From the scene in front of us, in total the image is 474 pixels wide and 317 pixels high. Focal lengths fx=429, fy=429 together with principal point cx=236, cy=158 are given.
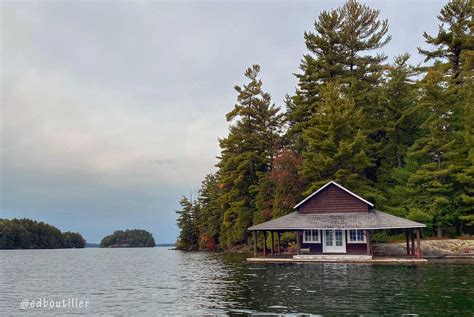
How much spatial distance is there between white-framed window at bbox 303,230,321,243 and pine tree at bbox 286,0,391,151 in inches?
783

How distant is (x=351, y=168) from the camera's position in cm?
4794

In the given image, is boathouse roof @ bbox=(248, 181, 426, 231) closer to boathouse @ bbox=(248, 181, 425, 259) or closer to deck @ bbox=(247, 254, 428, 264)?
boathouse @ bbox=(248, 181, 425, 259)

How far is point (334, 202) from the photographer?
1543 inches

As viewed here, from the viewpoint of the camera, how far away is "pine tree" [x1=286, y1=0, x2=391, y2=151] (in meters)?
57.6

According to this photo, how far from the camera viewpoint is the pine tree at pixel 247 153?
62594 mm

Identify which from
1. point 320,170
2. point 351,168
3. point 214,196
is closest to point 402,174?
point 351,168

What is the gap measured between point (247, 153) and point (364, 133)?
60.2 feet

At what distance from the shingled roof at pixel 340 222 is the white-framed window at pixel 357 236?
163cm

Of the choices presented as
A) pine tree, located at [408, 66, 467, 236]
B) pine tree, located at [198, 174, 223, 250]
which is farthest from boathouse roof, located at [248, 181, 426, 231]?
pine tree, located at [198, 174, 223, 250]

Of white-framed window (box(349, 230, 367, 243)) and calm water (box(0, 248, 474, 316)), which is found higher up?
white-framed window (box(349, 230, 367, 243))

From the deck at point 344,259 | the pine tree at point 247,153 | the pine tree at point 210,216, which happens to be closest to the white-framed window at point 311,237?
the deck at point 344,259

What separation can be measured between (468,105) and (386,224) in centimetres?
1807

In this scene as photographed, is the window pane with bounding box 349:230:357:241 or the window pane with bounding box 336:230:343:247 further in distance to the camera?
the window pane with bounding box 336:230:343:247

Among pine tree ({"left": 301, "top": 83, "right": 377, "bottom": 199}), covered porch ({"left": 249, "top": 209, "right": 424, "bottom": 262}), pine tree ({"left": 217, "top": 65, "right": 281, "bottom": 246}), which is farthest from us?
pine tree ({"left": 217, "top": 65, "right": 281, "bottom": 246})
